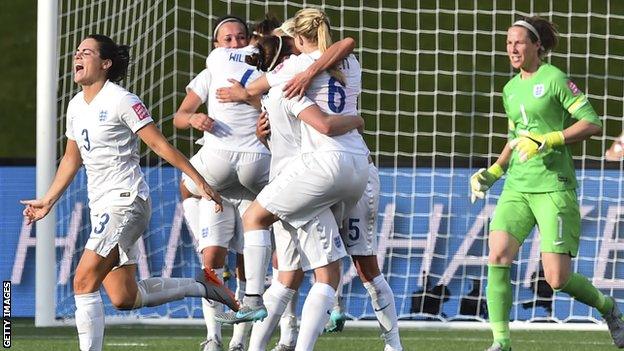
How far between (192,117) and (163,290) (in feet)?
3.92

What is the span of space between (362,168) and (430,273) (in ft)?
16.8

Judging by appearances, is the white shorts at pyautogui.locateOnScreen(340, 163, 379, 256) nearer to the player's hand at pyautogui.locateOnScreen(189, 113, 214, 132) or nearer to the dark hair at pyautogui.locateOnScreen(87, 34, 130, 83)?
the player's hand at pyautogui.locateOnScreen(189, 113, 214, 132)

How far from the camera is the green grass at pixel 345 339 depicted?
9.88 m

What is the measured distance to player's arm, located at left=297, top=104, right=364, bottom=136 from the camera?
24.0 ft

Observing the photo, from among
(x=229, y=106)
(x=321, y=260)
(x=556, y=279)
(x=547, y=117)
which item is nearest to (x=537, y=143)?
(x=547, y=117)

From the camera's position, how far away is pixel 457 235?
1249 centimetres

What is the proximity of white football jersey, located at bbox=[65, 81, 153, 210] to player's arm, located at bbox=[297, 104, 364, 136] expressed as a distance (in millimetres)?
847

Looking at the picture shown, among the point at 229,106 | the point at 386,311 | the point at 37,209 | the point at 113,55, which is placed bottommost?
the point at 386,311

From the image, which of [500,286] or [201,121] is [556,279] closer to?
[500,286]

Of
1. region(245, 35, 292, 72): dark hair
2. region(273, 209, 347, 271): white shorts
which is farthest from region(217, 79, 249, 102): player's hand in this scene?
region(273, 209, 347, 271): white shorts

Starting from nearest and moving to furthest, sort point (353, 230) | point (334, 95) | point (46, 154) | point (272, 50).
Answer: point (334, 95) → point (272, 50) → point (353, 230) → point (46, 154)

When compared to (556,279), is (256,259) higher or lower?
higher

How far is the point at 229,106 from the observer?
9234 mm

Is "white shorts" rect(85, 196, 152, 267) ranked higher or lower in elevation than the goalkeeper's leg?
higher
